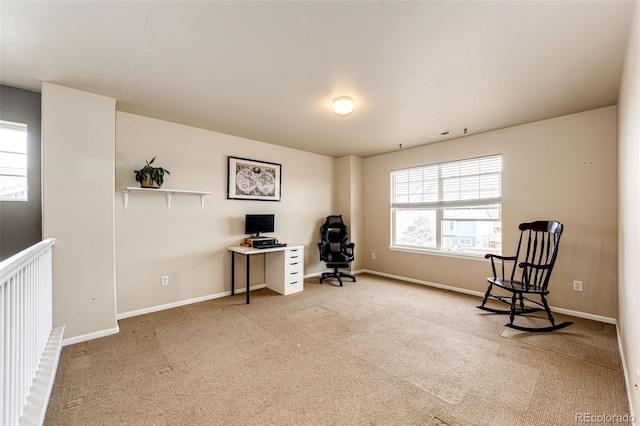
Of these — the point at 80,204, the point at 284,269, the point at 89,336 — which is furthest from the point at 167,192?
the point at 284,269

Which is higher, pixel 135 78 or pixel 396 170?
pixel 135 78

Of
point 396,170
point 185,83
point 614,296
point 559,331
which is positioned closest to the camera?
point 185,83

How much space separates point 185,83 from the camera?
2.51 m

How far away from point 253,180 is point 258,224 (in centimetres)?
71

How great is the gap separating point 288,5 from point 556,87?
259 centimetres

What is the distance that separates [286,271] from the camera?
160 inches

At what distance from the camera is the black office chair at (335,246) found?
470 centimetres

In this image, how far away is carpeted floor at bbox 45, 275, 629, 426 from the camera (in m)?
1.66

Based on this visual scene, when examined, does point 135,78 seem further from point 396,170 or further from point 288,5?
point 396,170

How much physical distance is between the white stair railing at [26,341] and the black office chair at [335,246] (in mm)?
3399

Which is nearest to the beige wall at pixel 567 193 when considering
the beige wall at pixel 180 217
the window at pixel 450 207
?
the window at pixel 450 207

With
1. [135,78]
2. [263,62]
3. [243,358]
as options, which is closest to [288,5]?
[263,62]

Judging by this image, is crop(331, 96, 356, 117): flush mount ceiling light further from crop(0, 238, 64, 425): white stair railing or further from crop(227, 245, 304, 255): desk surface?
crop(0, 238, 64, 425): white stair railing

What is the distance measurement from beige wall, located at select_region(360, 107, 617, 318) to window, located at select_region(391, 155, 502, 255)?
6.4 inches
